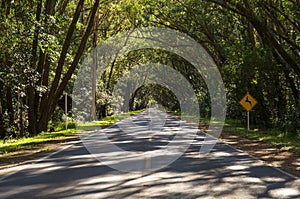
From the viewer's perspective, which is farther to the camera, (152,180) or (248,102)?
(248,102)

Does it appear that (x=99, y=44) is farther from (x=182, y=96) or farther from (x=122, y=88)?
(x=182, y=96)

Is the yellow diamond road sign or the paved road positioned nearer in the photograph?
the paved road

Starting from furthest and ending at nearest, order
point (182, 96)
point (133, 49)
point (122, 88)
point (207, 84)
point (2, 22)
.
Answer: point (182, 96)
point (122, 88)
point (207, 84)
point (133, 49)
point (2, 22)

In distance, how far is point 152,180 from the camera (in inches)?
382

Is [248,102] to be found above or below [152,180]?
above

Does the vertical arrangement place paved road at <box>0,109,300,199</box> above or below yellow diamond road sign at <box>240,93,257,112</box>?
below

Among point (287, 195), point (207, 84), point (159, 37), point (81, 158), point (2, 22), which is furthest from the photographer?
point (207, 84)

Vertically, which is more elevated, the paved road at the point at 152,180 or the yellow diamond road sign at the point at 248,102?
the yellow diamond road sign at the point at 248,102

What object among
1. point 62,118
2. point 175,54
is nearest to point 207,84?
point 175,54

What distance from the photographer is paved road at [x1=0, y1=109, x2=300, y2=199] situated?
27.3 feet

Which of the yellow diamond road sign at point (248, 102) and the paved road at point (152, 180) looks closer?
the paved road at point (152, 180)

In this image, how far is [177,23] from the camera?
127ft

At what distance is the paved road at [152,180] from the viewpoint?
328 inches

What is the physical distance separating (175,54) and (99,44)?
36.0 feet
